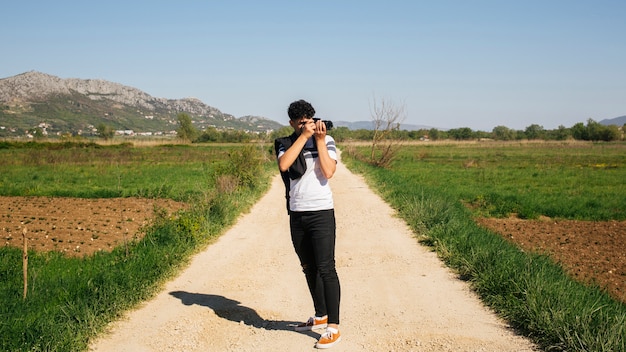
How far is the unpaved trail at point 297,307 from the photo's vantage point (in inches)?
188

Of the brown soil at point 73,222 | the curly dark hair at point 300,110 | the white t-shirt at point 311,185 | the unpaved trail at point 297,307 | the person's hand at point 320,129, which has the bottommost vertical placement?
the brown soil at point 73,222

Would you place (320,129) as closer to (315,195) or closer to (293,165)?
(293,165)

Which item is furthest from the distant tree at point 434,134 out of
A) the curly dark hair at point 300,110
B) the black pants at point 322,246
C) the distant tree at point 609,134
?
the curly dark hair at point 300,110

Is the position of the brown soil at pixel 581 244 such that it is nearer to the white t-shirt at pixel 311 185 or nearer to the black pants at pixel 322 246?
the black pants at pixel 322 246

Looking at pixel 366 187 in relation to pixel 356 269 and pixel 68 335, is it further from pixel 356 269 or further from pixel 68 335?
pixel 68 335

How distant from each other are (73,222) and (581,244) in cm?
1272

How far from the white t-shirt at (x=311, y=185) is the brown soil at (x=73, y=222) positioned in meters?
4.19

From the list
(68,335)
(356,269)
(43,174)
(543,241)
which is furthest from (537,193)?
(43,174)

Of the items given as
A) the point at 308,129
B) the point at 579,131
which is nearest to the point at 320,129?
the point at 308,129

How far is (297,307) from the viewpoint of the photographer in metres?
5.95

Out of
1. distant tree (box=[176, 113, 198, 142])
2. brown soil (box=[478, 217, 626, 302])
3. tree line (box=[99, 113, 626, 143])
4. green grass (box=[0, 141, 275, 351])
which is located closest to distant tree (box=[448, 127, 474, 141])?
tree line (box=[99, 113, 626, 143])

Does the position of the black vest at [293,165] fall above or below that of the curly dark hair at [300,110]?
below

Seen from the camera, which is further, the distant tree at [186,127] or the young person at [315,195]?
the distant tree at [186,127]

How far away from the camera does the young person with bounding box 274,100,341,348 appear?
458 cm
